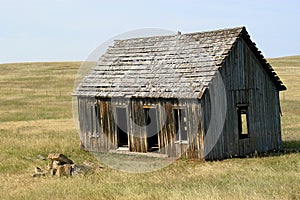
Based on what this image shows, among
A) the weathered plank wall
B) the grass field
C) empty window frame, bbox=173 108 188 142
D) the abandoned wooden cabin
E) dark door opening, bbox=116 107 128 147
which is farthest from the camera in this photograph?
dark door opening, bbox=116 107 128 147

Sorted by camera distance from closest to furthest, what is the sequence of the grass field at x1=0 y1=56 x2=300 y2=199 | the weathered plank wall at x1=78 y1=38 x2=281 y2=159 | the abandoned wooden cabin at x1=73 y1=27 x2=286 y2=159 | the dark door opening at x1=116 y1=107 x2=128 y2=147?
the grass field at x1=0 y1=56 x2=300 y2=199
the weathered plank wall at x1=78 y1=38 x2=281 y2=159
the abandoned wooden cabin at x1=73 y1=27 x2=286 y2=159
the dark door opening at x1=116 y1=107 x2=128 y2=147

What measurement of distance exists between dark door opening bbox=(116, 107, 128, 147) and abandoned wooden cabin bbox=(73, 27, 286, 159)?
50 millimetres

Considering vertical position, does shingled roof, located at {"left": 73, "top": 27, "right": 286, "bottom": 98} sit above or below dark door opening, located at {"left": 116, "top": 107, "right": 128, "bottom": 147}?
above

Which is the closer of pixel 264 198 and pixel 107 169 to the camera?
pixel 264 198

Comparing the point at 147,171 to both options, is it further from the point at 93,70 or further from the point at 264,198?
the point at 93,70

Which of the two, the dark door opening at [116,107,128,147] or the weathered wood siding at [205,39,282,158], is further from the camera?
the dark door opening at [116,107,128,147]

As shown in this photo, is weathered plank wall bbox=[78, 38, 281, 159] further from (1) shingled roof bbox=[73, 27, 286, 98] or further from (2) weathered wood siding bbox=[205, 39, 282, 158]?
(1) shingled roof bbox=[73, 27, 286, 98]

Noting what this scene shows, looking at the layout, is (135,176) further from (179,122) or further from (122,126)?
(122,126)

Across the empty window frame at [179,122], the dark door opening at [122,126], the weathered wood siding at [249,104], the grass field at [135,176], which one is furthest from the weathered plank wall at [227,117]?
the grass field at [135,176]

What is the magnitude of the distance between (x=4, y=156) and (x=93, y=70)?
19.9ft

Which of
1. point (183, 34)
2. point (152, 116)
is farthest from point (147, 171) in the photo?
point (183, 34)

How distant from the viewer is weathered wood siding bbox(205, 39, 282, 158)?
1931cm

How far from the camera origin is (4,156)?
1998 cm

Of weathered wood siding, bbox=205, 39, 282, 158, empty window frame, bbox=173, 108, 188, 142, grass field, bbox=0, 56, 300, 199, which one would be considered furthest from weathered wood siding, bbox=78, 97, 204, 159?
weathered wood siding, bbox=205, 39, 282, 158
